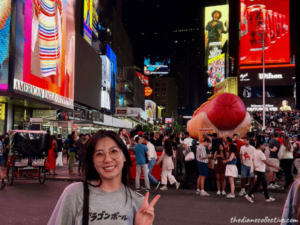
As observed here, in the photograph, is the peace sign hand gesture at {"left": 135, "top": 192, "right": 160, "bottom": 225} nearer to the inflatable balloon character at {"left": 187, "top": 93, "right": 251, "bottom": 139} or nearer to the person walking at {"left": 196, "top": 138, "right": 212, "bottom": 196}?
the person walking at {"left": 196, "top": 138, "right": 212, "bottom": 196}

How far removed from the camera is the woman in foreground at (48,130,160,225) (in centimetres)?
193

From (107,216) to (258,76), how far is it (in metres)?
56.3

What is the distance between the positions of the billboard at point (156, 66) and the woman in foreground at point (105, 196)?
13032 centimetres

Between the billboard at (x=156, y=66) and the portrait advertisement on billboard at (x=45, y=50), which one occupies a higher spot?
the billboard at (x=156, y=66)

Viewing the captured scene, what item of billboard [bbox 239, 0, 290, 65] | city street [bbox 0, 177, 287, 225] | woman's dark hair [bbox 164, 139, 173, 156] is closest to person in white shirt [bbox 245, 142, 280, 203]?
city street [bbox 0, 177, 287, 225]

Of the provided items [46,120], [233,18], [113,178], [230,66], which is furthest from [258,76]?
[113,178]

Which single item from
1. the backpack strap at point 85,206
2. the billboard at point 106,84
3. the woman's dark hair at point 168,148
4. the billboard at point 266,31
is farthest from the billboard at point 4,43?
the billboard at point 266,31

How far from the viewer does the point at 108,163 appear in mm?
2047

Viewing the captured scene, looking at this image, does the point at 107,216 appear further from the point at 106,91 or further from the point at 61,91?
the point at 106,91

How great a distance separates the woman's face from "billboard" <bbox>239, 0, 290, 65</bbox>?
183 feet

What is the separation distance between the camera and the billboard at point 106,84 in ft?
184

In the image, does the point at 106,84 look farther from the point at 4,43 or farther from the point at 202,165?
the point at 202,165

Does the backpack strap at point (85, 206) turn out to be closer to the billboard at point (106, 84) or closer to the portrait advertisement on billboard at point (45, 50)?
the portrait advertisement on billboard at point (45, 50)

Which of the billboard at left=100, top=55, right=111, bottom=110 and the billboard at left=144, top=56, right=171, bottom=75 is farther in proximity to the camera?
the billboard at left=144, top=56, right=171, bottom=75
